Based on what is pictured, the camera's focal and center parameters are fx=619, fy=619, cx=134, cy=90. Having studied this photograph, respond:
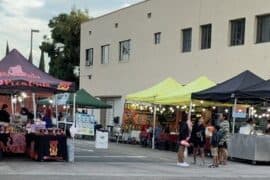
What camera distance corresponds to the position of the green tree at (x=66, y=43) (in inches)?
2365

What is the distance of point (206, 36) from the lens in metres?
33.9

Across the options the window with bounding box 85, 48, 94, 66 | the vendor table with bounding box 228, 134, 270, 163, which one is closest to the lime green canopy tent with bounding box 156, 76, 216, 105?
the vendor table with bounding box 228, 134, 270, 163

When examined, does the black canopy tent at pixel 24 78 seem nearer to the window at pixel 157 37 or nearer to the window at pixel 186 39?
the window at pixel 186 39

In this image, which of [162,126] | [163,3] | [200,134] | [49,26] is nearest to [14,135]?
[200,134]

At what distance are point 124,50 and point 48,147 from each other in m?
24.1

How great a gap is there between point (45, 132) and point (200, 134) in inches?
217

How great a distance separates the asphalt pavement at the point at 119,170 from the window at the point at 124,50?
20.3m

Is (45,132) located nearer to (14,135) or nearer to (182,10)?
(14,135)

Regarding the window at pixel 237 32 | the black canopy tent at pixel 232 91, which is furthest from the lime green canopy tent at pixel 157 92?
the black canopy tent at pixel 232 91

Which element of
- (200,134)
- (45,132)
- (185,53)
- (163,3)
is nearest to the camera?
(45,132)

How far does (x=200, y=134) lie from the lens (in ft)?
71.6

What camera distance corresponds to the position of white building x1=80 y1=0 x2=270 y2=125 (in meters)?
30.4

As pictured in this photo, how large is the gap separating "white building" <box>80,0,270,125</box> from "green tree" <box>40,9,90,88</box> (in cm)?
893

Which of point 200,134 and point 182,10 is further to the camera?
point 182,10
